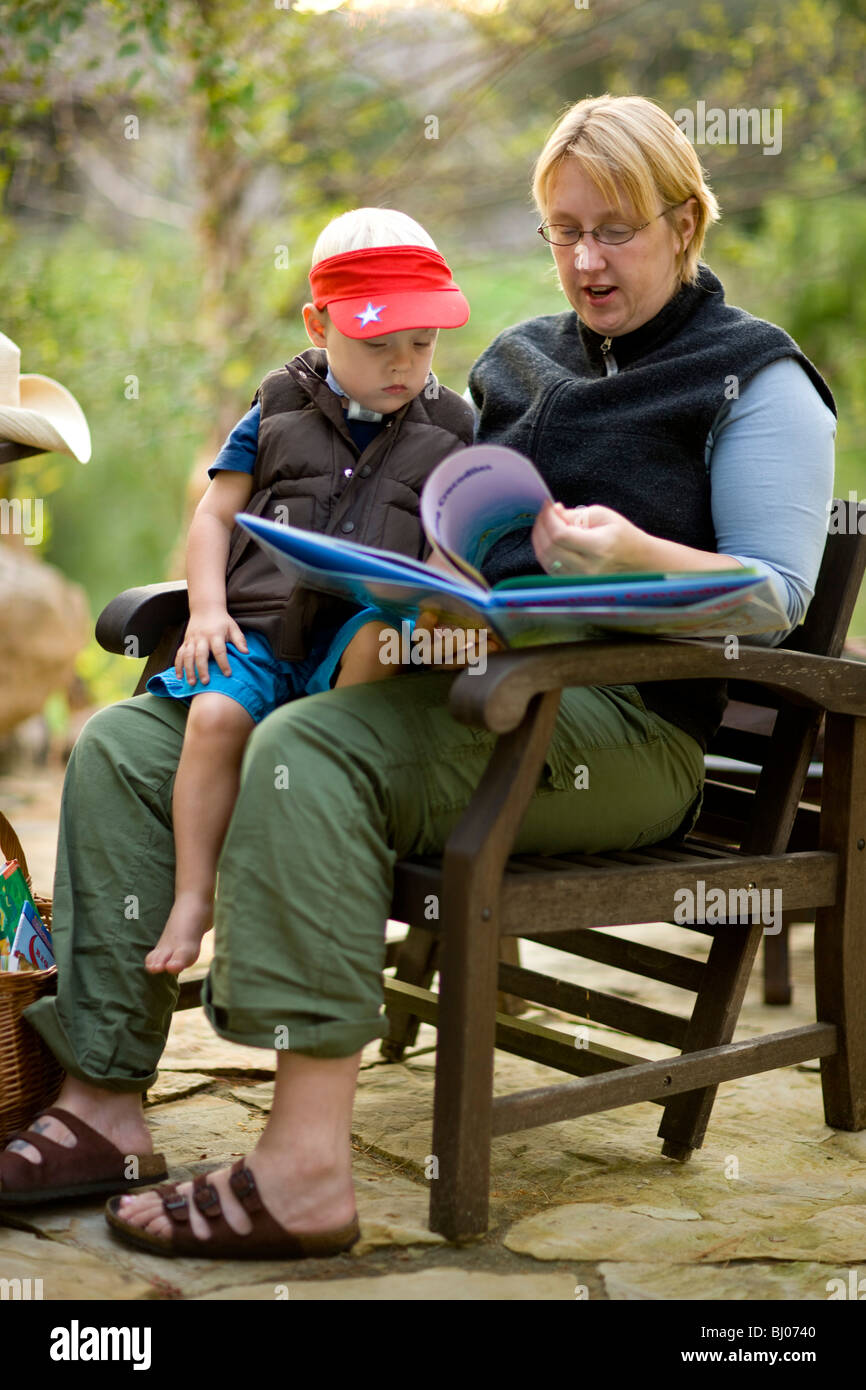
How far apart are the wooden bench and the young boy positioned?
0.19m

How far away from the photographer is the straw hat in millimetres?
2113

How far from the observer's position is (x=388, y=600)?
1.73 metres

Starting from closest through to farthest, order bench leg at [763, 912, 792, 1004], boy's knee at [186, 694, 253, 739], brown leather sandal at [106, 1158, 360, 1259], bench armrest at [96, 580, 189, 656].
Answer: brown leather sandal at [106, 1158, 360, 1259] → boy's knee at [186, 694, 253, 739] → bench armrest at [96, 580, 189, 656] → bench leg at [763, 912, 792, 1004]

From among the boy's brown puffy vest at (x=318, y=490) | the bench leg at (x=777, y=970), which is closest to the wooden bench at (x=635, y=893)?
the boy's brown puffy vest at (x=318, y=490)

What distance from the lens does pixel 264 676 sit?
1998 mm

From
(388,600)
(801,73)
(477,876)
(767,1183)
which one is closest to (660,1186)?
(767,1183)

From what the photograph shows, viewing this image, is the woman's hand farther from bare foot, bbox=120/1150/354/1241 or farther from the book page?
bare foot, bbox=120/1150/354/1241

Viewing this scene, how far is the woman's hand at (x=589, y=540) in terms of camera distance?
1707mm

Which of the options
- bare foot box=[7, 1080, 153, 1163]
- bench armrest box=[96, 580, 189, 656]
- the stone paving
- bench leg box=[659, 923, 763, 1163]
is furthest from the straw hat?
bench leg box=[659, 923, 763, 1163]

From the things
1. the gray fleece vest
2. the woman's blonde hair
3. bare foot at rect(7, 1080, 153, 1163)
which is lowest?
bare foot at rect(7, 1080, 153, 1163)

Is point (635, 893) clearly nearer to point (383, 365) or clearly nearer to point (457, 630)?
point (457, 630)

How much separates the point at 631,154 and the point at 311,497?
0.65m

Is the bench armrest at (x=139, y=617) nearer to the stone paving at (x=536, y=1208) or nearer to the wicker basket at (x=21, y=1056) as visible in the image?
the wicker basket at (x=21, y=1056)
